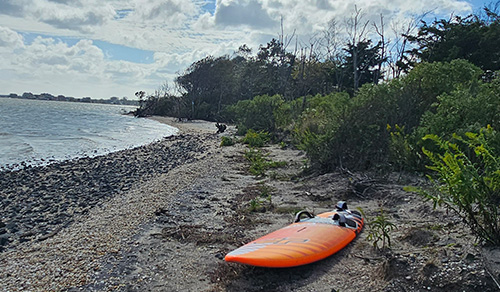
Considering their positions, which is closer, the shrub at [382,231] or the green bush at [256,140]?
the shrub at [382,231]

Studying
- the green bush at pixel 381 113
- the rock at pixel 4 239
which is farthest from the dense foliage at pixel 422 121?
the rock at pixel 4 239

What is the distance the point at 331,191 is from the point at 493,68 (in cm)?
1335

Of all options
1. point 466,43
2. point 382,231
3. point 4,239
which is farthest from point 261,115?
point 382,231

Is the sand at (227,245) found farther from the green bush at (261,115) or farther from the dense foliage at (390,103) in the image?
the green bush at (261,115)

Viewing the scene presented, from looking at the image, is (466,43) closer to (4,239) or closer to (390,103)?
(390,103)

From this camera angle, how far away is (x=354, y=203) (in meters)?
6.97

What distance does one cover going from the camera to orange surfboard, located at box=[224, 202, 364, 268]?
4.01 metres

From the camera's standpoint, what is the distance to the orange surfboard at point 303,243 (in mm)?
4008

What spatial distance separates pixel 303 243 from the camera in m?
4.41

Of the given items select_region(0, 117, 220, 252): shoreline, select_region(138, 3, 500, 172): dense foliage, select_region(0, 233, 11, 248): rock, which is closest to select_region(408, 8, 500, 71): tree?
select_region(138, 3, 500, 172): dense foliage

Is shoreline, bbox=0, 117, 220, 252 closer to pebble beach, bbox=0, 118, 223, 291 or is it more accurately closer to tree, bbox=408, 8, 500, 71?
pebble beach, bbox=0, 118, 223, 291

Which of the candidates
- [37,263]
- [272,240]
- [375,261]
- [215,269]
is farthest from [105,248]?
[375,261]

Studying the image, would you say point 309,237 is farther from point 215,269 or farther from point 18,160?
point 18,160

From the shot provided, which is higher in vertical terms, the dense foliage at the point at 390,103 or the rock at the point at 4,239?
the dense foliage at the point at 390,103
